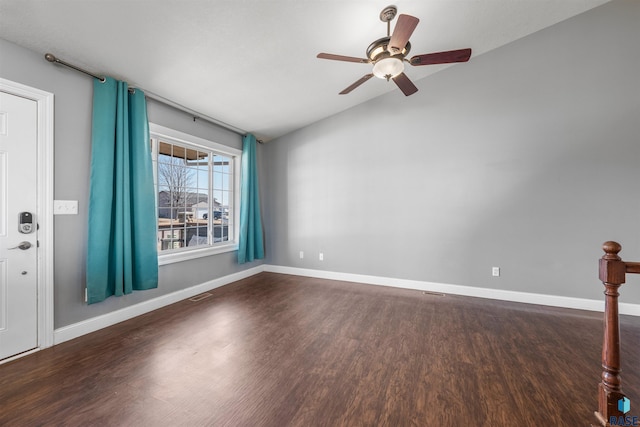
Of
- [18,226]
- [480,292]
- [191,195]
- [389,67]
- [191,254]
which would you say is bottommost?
[480,292]

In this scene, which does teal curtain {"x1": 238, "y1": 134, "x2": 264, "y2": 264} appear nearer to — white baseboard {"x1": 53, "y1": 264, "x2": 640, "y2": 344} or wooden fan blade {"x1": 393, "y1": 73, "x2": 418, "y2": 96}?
white baseboard {"x1": 53, "y1": 264, "x2": 640, "y2": 344}

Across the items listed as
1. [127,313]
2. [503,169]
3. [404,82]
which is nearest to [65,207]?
[127,313]

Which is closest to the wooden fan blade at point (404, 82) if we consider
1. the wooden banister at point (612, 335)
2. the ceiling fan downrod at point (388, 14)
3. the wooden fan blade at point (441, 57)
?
the wooden fan blade at point (441, 57)

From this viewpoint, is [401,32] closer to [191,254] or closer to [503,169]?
[503,169]

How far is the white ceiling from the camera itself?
1.98 metres

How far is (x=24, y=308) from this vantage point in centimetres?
213

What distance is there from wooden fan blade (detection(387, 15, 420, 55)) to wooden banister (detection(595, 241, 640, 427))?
72.3 inches

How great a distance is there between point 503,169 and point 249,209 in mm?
4010

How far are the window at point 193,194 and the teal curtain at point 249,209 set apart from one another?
16cm

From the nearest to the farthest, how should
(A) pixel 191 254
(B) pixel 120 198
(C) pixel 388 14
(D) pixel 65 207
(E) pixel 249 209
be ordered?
(D) pixel 65 207, (C) pixel 388 14, (B) pixel 120 198, (A) pixel 191 254, (E) pixel 249 209

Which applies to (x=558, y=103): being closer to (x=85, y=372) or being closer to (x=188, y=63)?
(x=188, y=63)

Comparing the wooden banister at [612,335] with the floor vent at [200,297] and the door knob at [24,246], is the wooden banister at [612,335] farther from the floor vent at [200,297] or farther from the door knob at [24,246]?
the door knob at [24,246]

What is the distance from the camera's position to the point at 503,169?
3457mm

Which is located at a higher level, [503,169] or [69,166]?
[503,169]
